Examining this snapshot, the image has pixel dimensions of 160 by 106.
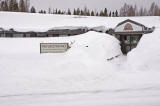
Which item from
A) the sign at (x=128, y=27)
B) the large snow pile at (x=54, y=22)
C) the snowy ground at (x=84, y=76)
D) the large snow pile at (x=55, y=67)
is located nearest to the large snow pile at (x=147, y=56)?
the snowy ground at (x=84, y=76)

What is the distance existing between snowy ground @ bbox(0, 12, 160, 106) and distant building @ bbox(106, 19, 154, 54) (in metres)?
1.59

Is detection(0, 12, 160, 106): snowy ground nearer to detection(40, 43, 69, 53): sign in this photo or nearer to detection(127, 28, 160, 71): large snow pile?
detection(127, 28, 160, 71): large snow pile

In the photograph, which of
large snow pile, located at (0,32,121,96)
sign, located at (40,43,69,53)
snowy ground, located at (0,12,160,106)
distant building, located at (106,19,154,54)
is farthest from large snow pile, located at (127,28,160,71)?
sign, located at (40,43,69,53)

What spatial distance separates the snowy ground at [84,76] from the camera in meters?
5.06

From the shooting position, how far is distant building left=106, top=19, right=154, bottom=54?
42.6 feet

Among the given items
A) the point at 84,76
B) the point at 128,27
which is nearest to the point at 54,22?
the point at 128,27

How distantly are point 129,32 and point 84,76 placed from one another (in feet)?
24.4

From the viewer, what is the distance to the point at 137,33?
13.0m

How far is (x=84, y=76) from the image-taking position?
7316 mm

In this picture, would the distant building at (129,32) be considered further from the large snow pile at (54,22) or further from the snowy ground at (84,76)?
the large snow pile at (54,22)

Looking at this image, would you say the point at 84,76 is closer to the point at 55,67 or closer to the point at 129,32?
the point at 55,67

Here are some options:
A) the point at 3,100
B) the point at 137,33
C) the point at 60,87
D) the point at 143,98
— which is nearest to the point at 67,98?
the point at 60,87

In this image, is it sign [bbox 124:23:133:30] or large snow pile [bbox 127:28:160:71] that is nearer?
large snow pile [bbox 127:28:160:71]

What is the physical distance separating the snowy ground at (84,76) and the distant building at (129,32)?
1591mm
